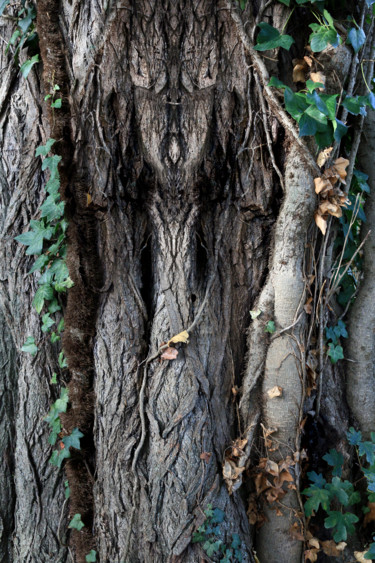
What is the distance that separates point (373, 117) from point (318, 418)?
156 centimetres

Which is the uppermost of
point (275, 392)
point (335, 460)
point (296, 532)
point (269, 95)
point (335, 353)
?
point (269, 95)

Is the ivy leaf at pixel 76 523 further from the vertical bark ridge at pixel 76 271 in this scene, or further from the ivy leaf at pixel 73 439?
the ivy leaf at pixel 73 439

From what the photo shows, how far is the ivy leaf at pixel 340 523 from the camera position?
2.24 meters

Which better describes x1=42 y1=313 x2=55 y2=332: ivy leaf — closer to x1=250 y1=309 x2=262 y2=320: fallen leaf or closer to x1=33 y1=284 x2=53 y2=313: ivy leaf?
x1=33 y1=284 x2=53 y2=313: ivy leaf

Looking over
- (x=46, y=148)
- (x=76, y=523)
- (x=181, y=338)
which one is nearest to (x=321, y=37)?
(x=46, y=148)

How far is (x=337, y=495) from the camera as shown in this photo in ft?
7.47

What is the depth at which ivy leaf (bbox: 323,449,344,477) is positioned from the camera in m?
2.34

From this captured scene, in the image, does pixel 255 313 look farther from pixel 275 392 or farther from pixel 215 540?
pixel 215 540

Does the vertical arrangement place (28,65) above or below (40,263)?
above

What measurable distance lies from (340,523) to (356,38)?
2.14 meters

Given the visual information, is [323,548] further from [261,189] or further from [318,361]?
[261,189]

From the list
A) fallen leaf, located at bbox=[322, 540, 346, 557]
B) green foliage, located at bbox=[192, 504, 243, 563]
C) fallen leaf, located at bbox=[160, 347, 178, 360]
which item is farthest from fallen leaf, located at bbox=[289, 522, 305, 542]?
fallen leaf, located at bbox=[160, 347, 178, 360]

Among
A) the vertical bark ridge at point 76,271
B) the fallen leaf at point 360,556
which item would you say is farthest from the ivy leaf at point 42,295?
the fallen leaf at point 360,556

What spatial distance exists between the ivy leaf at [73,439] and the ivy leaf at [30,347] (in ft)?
1.46
